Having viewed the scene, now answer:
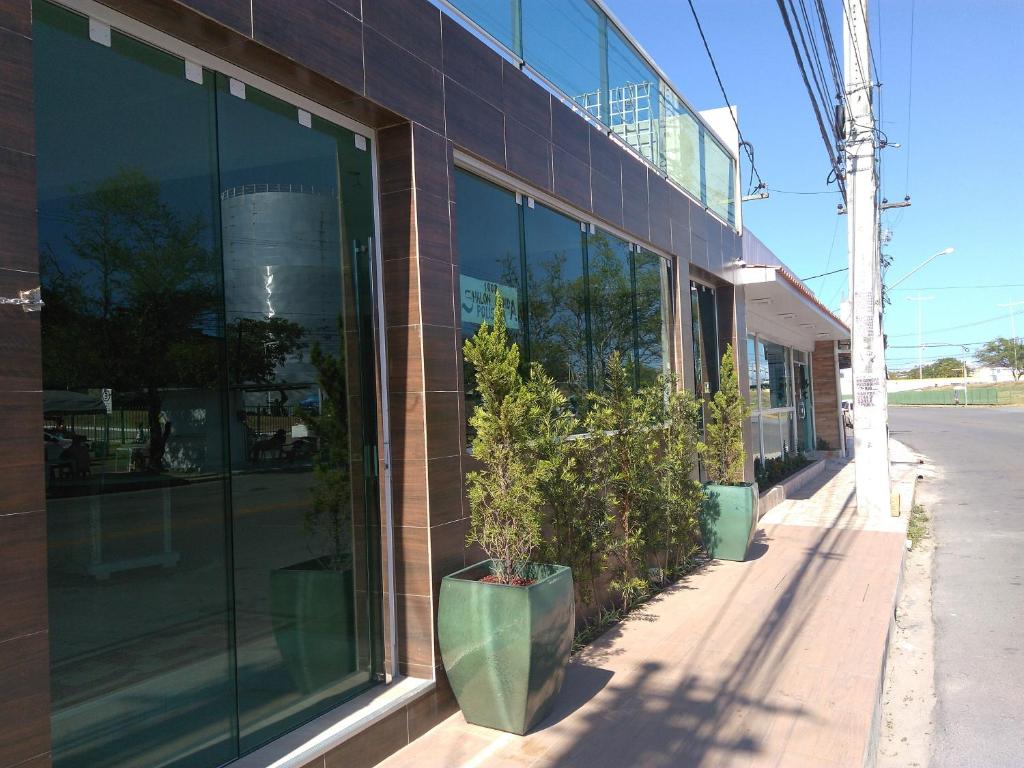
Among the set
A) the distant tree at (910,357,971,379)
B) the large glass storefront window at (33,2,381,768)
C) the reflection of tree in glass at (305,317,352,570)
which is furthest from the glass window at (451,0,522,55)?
the distant tree at (910,357,971,379)

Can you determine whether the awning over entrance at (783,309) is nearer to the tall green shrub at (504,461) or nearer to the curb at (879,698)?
the curb at (879,698)

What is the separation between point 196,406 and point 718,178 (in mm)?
9585

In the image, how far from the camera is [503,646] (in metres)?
4.15

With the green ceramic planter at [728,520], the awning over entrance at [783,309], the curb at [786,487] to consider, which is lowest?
the curb at [786,487]

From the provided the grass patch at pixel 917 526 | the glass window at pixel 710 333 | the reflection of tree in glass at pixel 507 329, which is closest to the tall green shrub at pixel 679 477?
the reflection of tree in glass at pixel 507 329

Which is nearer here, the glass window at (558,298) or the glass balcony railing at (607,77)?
the glass balcony railing at (607,77)

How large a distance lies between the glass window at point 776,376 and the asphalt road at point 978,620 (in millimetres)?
3707

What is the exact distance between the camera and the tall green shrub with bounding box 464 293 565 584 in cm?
450

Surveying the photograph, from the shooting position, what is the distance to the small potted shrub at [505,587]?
4.16m

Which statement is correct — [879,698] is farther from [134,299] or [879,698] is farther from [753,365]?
[753,365]

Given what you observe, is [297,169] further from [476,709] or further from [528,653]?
[476,709]

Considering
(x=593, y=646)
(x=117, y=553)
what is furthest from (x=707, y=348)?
(x=117, y=553)

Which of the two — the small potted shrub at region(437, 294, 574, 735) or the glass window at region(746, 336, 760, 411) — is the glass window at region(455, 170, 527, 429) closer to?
the small potted shrub at region(437, 294, 574, 735)

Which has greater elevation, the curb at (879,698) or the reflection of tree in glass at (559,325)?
the reflection of tree in glass at (559,325)
